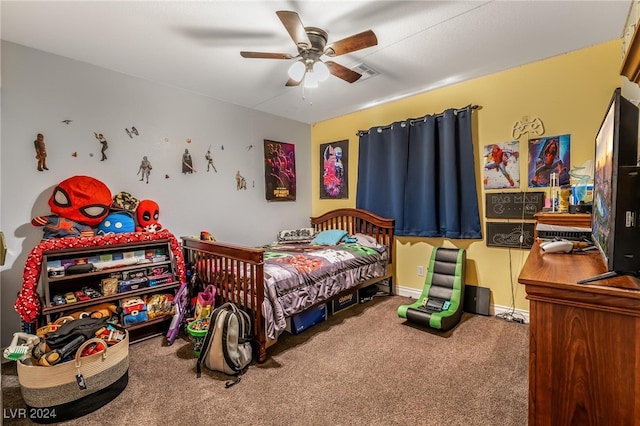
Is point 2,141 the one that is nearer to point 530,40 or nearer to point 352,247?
point 352,247

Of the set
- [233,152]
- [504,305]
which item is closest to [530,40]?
[504,305]

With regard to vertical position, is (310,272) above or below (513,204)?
below

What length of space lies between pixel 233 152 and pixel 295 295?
2.04 meters

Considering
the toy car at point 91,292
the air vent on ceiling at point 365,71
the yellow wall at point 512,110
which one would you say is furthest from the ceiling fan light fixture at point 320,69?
the toy car at point 91,292

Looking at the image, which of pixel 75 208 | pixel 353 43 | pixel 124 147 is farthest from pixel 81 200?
pixel 353 43

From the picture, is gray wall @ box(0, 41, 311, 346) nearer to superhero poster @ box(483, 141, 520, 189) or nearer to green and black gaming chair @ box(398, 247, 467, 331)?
green and black gaming chair @ box(398, 247, 467, 331)

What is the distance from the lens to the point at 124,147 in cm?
277

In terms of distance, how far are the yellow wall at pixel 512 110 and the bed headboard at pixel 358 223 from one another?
20 centimetres

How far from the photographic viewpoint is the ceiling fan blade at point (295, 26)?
159 centimetres

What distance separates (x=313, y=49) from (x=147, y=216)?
2102 millimetres

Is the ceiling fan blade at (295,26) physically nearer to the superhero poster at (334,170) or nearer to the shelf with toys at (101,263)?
the shelf with toys at (101,263)

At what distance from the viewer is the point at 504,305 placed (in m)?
2.96

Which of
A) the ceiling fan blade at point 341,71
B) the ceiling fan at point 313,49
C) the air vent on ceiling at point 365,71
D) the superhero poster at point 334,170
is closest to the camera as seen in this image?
the ceiling fan at point 313,49

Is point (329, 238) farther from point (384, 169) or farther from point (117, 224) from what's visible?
point (117, 224)
